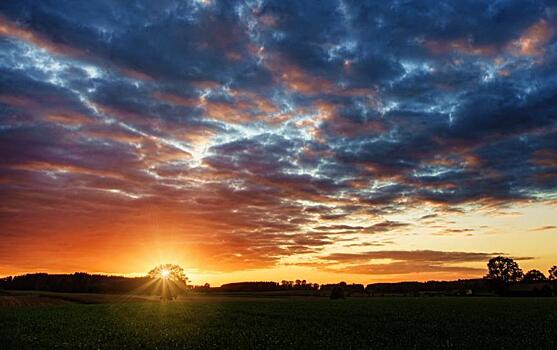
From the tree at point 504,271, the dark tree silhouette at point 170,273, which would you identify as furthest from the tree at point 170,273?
the tree at point 504,271

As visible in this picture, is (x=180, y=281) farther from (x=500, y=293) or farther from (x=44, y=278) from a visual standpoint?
(x=500, y=293)

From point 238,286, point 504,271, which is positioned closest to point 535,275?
point 504,271

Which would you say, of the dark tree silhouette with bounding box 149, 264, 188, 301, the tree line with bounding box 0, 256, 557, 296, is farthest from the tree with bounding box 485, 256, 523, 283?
the dark tree silhouette with bounding box 149, 264, 188, 301

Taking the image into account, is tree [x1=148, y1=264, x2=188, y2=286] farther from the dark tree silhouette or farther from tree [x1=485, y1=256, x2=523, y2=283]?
tree [x1=485, y1=256, x2=523, y2=283]

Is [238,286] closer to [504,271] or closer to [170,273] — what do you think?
[170,273]

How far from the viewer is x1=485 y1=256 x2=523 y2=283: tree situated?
160 meters

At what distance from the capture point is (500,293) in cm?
12725

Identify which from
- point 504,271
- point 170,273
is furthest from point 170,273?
point 504,271

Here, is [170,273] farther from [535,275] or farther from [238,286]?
[535,275]

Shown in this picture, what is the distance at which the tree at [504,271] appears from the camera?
160125mm

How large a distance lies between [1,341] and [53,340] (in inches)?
112

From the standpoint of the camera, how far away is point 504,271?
528 feet

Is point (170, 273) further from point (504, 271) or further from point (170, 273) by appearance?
point (504, 271)

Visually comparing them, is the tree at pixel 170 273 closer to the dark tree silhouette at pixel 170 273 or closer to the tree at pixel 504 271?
the dark tree silhouette at pixel 170 273
